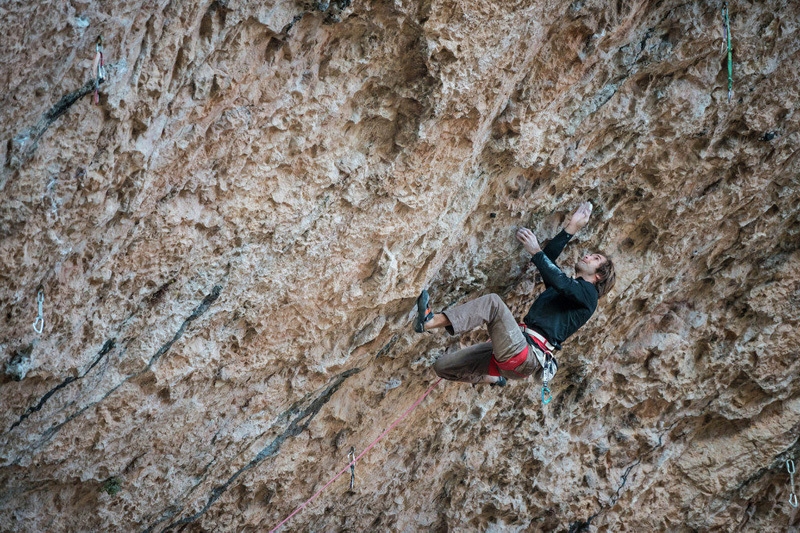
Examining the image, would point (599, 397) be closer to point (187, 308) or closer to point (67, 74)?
point (187, 308)

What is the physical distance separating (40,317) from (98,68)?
1.39m

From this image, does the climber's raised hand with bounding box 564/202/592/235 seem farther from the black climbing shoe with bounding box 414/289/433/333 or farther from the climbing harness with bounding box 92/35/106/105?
the climbing harness with bounding box 92/35/106/105

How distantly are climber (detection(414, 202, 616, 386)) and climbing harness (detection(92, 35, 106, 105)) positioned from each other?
2.36 m

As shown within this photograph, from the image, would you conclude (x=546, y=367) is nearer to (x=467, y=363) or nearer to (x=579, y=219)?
(x=467, y=363)

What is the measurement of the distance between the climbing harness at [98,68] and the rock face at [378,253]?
0.15 feet

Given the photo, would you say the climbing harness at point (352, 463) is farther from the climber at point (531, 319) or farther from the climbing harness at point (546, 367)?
the climbing harness at point (546, 367)

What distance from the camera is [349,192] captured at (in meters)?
4.74

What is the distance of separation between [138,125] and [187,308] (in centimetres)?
118

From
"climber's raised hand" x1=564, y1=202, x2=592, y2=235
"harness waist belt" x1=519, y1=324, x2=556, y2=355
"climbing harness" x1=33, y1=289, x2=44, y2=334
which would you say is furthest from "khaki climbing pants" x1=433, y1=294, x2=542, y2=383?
"climbing harness" x1=33, y1=289, x2=44, y2=334

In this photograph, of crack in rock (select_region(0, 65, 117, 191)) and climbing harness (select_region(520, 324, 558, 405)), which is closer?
crack in rock (select_region(0, 65, 117, 191))

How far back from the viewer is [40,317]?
4.11 metres

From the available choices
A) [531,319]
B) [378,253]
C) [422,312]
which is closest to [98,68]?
[378,253]

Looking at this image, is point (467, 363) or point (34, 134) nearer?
point (34, 134)

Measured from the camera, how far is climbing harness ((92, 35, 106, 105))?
363 centimetres
